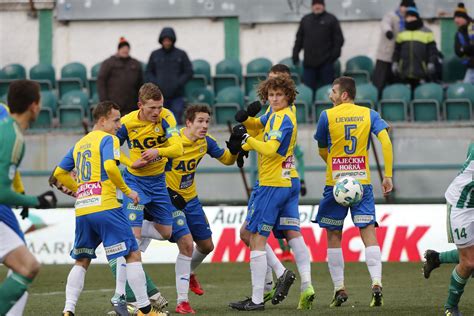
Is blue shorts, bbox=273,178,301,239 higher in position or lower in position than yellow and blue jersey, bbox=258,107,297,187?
lower

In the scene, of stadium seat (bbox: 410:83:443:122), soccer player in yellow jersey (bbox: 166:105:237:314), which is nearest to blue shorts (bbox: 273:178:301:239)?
soccer player in yellow jersey (bbox: 166:105:237:314)

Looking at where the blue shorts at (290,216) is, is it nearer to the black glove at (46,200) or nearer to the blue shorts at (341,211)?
the blue shorts at (341,211)

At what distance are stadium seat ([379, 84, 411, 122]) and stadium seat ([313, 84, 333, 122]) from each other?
943 mm

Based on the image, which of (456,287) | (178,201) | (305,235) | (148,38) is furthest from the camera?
(148,38)

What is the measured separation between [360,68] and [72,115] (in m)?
5.54

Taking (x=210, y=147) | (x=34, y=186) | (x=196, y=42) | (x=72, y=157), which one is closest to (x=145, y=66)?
(x=196, y=42)

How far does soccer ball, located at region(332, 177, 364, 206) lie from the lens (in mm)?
11375

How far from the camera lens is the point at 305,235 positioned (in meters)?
18.3

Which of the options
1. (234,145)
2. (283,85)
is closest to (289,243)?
(234,145)

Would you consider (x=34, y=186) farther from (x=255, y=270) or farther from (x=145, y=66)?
(x=255, y=270)

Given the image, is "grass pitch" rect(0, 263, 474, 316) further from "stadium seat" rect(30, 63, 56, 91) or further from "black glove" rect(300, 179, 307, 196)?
"stadium seat" rect(30, 63, 56, 91)

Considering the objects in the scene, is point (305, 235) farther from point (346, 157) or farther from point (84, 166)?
point (84, 166)

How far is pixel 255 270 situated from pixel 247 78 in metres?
11.1

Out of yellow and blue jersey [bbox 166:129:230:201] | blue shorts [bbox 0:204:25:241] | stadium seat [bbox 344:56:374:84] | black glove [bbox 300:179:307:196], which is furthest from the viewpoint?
stadium seat [bbox 344:56:374:84]
